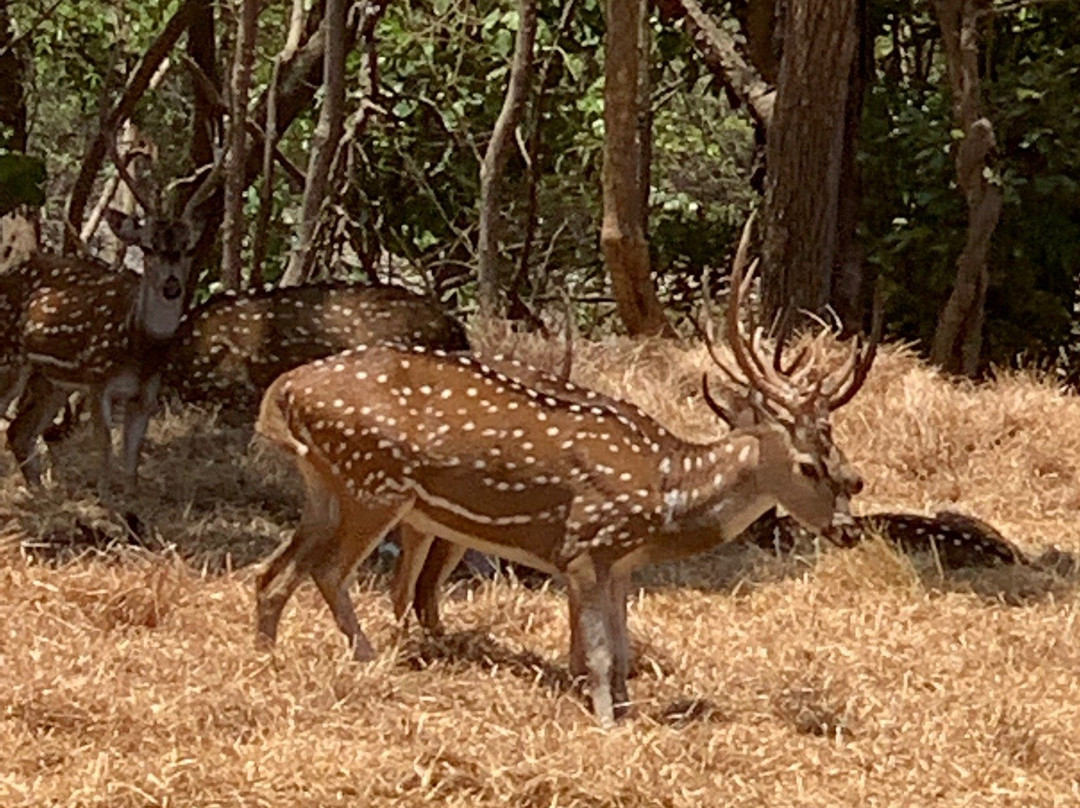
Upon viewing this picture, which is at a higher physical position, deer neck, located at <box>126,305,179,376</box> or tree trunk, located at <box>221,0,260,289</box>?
tree trunk, located at <box>221,0,260,289</box>

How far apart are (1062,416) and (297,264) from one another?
427 cm

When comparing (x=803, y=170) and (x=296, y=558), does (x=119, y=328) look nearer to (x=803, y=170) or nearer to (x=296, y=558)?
(x=296, y=558)

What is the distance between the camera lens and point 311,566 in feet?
21.1

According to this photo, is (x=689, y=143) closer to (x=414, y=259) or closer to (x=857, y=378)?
(x=414, y=259)

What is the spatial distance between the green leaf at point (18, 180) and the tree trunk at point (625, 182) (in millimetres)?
3225

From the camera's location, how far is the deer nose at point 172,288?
9086mm

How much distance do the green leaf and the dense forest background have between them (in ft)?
0.04

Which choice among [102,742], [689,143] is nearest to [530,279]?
[689,143]

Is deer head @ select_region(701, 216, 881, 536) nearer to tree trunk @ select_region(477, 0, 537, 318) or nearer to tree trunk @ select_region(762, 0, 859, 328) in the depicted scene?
tree trunk @ select_region(762, 0, 859, 328)

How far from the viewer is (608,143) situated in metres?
11.2

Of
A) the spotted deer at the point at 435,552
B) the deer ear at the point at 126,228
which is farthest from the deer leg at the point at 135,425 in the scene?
the spotted deer at the point at 435,552

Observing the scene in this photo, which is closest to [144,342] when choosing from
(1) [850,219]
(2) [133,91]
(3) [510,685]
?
(2) [133,91]

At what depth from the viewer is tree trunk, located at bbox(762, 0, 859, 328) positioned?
446 inches

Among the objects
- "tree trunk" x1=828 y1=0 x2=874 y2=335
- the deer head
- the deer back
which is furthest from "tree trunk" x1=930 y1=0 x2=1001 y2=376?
the deer head
